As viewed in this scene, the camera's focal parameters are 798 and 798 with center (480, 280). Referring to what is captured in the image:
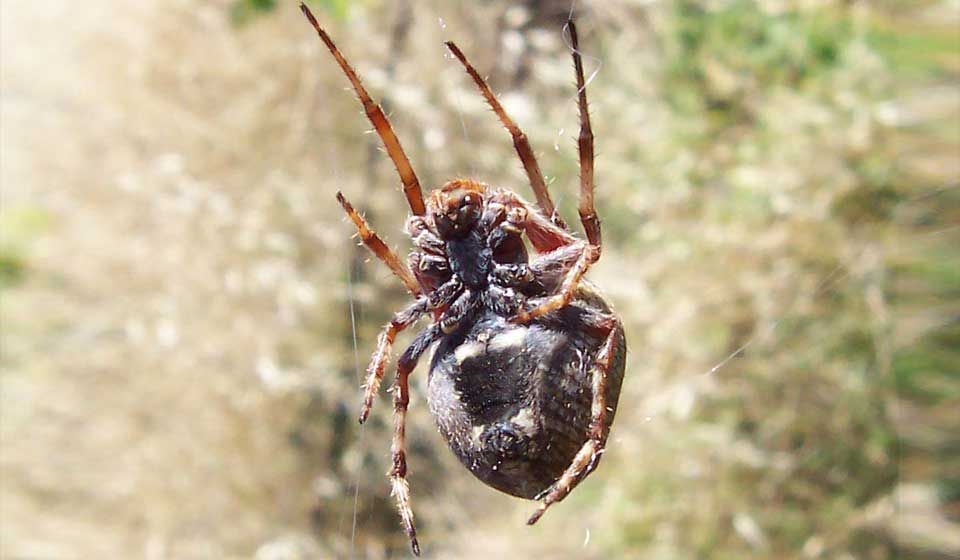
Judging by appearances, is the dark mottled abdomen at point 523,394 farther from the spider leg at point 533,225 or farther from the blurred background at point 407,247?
the blurred background at point 407,247

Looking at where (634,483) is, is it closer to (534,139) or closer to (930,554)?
(930,554)

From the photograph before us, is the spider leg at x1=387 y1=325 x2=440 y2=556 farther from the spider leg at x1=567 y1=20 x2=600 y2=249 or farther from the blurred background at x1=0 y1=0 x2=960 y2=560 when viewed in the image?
the blurred background at x1=0 y1=0 x2=960 y2=560

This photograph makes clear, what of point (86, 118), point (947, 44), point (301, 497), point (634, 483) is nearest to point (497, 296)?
point (947, 44)

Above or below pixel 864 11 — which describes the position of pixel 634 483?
below

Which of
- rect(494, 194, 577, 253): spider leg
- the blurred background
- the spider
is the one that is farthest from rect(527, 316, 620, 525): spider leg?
the blurred background

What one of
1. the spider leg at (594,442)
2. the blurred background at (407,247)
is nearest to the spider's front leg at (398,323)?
the spider leg at (594,442)
